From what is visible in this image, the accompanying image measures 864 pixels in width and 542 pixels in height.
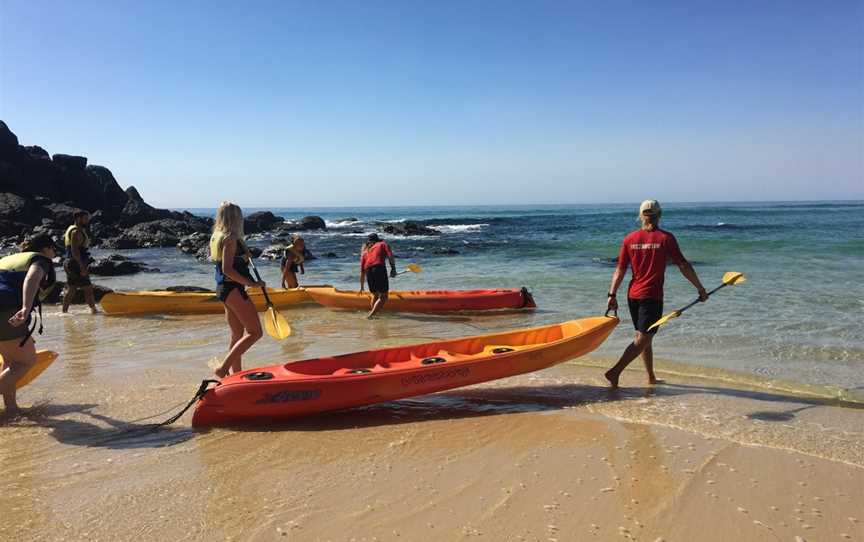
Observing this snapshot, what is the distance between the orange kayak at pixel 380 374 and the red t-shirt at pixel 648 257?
0.52 meters

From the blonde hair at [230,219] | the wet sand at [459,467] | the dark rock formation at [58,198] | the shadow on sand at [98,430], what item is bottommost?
the wet sand at [459,467]

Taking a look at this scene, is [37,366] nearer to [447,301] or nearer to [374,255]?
[374,255]

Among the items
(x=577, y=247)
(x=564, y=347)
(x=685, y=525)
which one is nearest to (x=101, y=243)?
(x=577, y=247)

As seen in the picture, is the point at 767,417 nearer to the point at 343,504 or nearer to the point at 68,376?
the point at 343,504

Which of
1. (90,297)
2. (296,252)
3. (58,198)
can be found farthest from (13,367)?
(58,198)

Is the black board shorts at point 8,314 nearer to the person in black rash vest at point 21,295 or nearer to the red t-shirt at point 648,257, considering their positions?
the person in black rash vest at point 21,295

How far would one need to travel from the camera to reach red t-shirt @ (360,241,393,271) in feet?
35.1

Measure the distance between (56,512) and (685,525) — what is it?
3.55 m

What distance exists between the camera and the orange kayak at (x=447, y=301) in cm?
1122

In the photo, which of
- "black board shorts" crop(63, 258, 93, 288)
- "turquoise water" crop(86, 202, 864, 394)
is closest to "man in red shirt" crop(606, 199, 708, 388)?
"turquoise water" crop(86, 202, 864, 394)

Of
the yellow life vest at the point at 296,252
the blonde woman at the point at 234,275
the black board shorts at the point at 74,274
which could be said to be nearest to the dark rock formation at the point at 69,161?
the black board shorts at the point at 74,274

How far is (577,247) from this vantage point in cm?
2831

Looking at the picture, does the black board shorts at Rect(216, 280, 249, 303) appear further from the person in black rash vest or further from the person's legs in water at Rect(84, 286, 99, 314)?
the person's legs in water at Rect(84, 286, 99, 314)

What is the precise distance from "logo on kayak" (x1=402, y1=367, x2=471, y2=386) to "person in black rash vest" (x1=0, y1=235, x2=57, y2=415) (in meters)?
2.95
